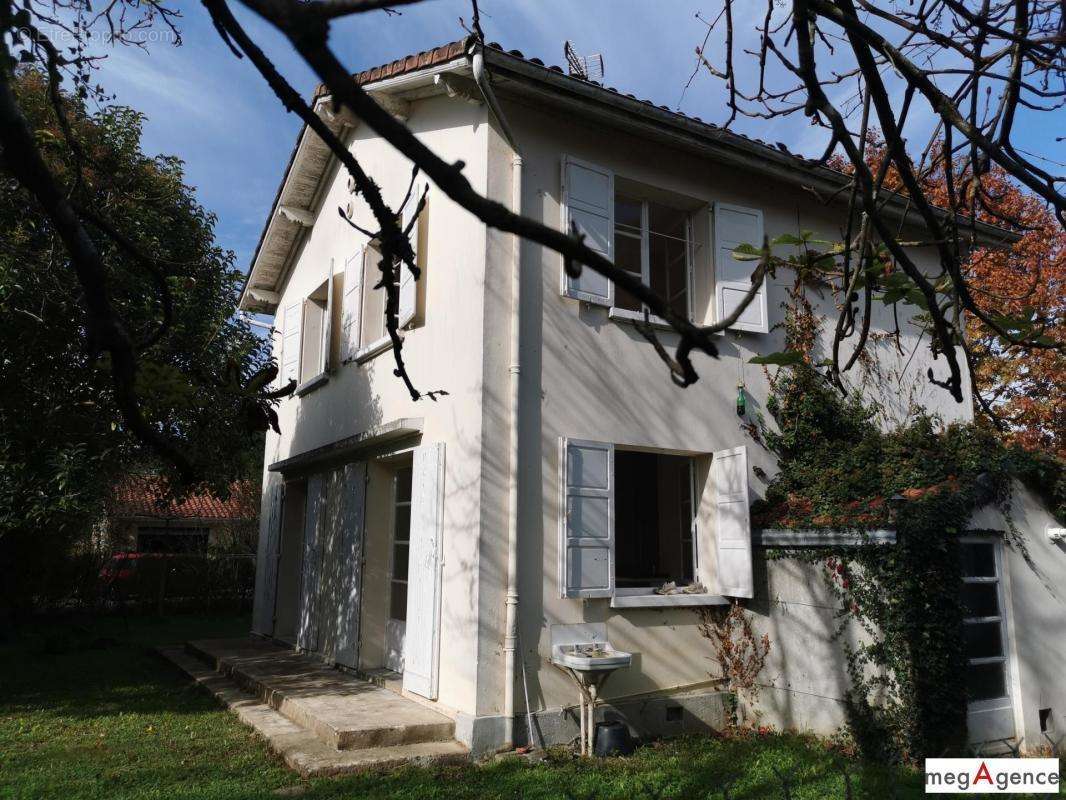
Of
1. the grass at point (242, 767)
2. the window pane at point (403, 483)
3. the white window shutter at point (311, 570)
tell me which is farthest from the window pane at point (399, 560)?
the grass at point (242, 767)

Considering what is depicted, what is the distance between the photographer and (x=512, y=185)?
690cm

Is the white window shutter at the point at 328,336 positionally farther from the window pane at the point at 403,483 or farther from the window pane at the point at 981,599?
the window pane at the point at 981,599

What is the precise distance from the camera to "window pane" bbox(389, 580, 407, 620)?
797 cm

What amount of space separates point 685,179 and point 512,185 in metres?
2.09

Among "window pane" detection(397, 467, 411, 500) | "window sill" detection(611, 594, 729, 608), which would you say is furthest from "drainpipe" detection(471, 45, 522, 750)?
"window pane" detection(397, 467, 411, 500)

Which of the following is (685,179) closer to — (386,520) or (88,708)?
(386,520)

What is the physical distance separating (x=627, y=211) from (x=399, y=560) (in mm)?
4417

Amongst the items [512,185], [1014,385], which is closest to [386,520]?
[512,185]

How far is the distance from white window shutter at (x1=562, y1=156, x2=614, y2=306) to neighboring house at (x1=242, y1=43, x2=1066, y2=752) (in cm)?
2

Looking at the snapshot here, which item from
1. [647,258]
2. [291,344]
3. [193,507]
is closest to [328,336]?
[291,344]

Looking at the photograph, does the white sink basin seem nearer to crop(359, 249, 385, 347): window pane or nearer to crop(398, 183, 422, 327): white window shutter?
crop(398, 183, 422, 327): white window shutter

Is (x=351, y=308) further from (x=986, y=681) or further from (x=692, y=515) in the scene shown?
(x=986, y=681)

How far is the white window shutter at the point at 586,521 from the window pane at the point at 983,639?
292 cm

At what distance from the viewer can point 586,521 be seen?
263 inches
